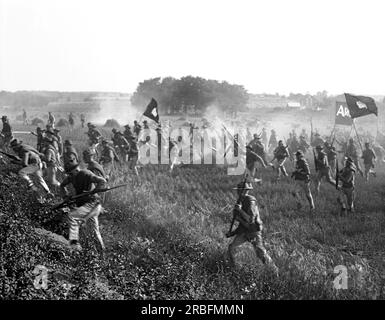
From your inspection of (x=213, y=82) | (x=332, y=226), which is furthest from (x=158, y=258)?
(x=213, y=82)

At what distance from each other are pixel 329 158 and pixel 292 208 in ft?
15.9

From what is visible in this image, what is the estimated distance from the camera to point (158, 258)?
867 cm

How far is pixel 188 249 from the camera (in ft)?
29.7

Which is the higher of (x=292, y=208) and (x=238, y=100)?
(x=238, y=100)

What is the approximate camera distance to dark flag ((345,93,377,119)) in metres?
18.0

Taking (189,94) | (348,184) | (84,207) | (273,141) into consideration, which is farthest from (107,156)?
(189,94)

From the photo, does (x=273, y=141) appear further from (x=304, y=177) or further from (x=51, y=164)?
(x=51, y=164)

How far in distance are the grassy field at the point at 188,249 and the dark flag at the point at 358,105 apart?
4433 mm

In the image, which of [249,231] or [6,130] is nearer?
[249,231]

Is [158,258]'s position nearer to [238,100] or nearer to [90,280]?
[90,280]

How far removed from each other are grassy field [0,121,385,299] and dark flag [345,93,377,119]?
14.5ft

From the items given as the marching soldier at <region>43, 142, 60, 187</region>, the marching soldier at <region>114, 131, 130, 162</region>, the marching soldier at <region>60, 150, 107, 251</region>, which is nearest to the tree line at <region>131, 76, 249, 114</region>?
the marching soldier at <region>114, 131, 130, 162</region>

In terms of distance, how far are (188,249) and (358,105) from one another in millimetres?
12298
